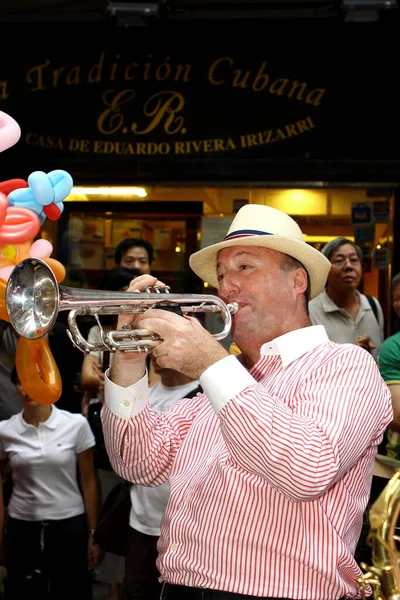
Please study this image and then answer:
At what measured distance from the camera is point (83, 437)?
491 centimetres

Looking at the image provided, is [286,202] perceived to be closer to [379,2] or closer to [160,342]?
[379,2]

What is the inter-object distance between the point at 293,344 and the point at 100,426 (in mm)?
2201

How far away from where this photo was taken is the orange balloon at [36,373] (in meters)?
2.84

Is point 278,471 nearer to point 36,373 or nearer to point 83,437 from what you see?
point 36,373

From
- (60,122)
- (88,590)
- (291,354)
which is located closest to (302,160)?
(60,122)

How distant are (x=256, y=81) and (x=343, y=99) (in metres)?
0.71

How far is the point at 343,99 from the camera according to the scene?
6.48 meters

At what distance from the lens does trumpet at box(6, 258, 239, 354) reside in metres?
2.40

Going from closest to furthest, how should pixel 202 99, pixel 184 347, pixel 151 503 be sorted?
pixel 184 347 → pixel 151 503 → pixel 202 99

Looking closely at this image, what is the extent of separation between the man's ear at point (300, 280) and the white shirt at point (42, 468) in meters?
2.34

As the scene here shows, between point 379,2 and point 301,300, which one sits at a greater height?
point 379,2

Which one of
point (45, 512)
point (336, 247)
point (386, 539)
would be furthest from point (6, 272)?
point (336, 247)

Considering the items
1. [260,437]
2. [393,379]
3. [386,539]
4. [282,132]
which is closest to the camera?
[386,539]

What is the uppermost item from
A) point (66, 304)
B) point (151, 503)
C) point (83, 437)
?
point (66, 304)
